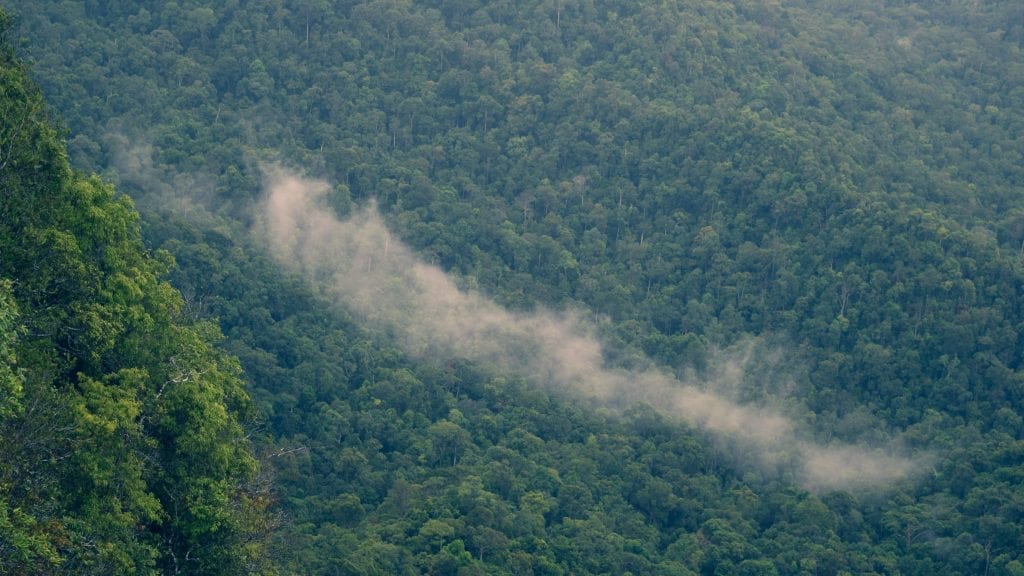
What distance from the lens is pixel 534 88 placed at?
8781cm

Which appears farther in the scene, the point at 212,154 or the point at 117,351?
the point at 212,154

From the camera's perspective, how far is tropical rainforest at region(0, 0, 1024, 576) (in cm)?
6288

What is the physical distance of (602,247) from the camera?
81250 millimetres

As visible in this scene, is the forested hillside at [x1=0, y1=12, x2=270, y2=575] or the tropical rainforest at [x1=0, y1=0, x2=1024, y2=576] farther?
the tropical rainforest at [x1=0, y1=0, x2=1024, y2=576]

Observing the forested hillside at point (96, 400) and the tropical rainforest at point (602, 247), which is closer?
the forested hillside at point (96, 400)

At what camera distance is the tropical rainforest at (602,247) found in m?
62.9

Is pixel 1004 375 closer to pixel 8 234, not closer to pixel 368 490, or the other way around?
pixel 368 490

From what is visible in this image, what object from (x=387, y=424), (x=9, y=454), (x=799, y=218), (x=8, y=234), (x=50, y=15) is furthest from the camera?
(x=50, y=15)

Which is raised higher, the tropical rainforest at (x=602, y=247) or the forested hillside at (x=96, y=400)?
the tropical rainforest at (x=602, y=247)

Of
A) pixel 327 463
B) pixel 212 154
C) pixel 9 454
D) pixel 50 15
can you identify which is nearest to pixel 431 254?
pixel 212 154

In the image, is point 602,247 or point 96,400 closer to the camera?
point 96,400

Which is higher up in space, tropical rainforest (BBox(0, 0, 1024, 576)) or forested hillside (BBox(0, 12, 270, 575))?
Result: tropical rainforest (BBox(0, 0, 1024, 576))

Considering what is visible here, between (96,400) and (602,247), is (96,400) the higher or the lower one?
the lower one

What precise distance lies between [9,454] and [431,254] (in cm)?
5356
